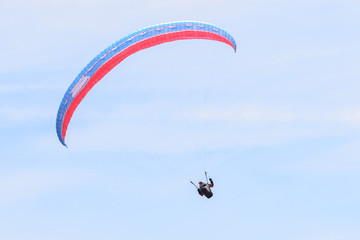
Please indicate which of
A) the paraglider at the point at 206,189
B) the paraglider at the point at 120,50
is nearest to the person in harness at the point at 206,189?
the paraglider at the point at 206,189

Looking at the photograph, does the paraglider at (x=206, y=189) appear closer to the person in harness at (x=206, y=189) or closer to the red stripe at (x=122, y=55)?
the person in harness at (x=206, y=189)

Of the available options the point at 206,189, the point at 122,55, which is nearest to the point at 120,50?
the point at 122,55

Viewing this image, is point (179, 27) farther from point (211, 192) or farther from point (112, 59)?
point (211, 192)

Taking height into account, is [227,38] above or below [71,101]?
above

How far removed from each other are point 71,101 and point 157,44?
6799 millimetres

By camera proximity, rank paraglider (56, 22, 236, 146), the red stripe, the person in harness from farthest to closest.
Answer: the person in harness, the red stripe, paraglider (56, 22, 236, 146)

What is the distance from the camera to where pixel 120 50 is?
7738 cm

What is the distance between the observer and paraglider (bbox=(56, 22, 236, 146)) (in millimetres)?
77250

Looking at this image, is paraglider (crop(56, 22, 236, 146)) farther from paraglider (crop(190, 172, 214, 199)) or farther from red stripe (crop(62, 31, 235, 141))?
paraglider (crop(190, 172, 214, 199))

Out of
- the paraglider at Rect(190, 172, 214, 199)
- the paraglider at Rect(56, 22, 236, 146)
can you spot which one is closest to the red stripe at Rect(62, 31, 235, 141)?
the paraglider at Rect(56, 22, 236, 146)

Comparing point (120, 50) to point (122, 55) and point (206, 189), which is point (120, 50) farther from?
point (206, 189)

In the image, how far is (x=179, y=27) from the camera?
78000 mm

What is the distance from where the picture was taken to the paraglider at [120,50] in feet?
253

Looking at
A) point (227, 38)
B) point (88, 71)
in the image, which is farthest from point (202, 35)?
point (88, 71)
